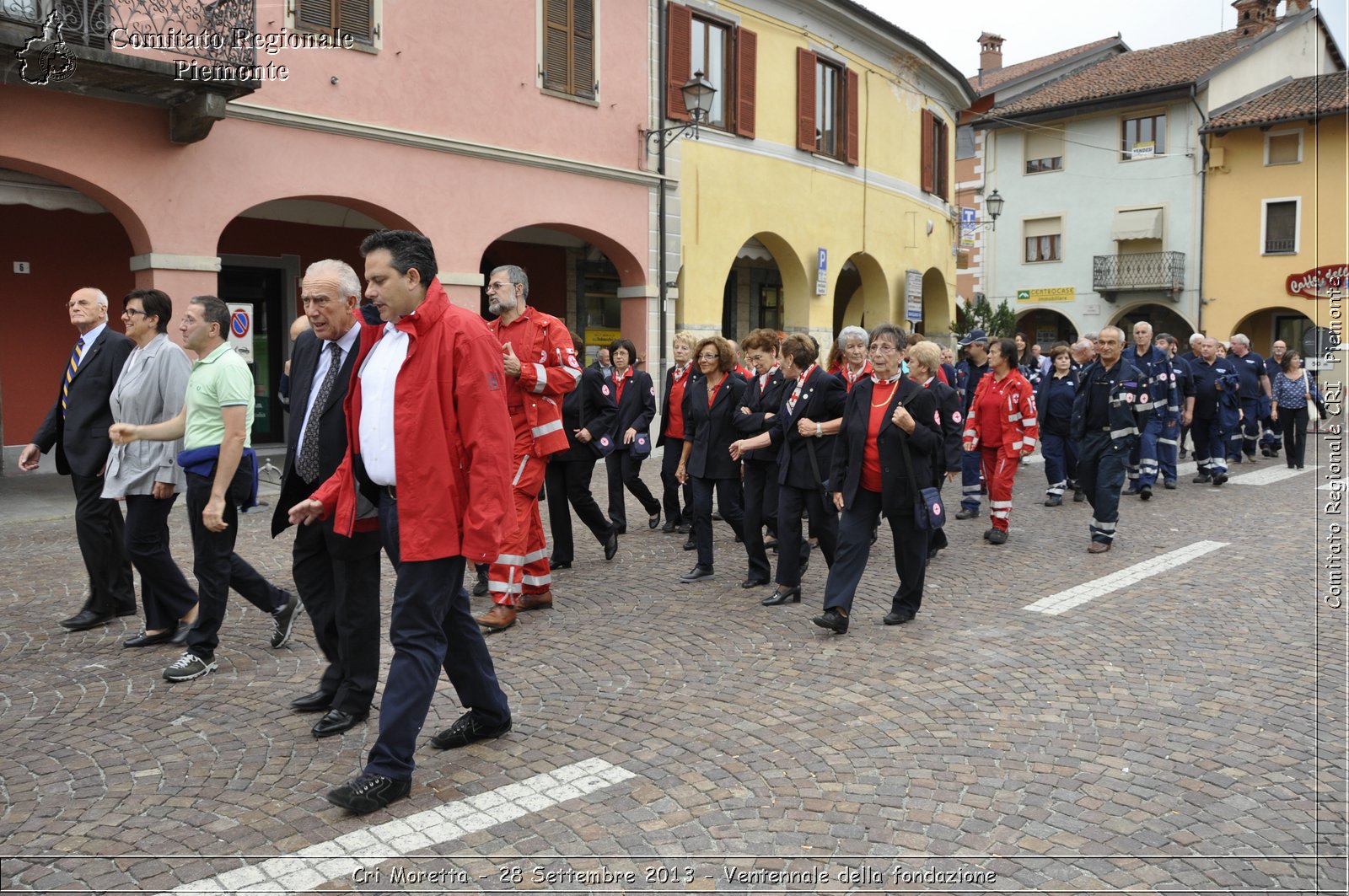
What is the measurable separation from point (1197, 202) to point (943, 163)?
43.8 ft

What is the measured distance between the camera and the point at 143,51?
11.6 meters

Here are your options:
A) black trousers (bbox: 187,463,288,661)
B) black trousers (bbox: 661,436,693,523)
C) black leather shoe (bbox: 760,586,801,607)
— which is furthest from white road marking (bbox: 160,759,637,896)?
black trousers (bbox: 661,436,693,523)

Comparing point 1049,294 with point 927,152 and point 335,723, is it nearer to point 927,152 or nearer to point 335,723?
point 927,152

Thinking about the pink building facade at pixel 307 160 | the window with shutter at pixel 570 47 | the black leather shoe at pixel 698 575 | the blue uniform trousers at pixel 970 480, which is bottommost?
the black leather shoe at pixel 698 575

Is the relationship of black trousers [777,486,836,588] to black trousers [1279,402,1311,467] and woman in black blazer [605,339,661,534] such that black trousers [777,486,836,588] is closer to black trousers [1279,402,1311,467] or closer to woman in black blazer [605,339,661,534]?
woman in black blazer [605,339,661,534]

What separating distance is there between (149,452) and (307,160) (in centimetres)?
873

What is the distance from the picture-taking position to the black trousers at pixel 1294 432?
16500mm

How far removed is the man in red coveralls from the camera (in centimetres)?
646

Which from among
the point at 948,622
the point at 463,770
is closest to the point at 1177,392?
the point at 948,622

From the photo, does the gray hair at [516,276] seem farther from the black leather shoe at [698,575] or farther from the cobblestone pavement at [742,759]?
the black leather shoe at [698,575]

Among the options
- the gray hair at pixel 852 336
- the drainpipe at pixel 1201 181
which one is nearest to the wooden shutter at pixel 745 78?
the gray hair at pixel 852 336

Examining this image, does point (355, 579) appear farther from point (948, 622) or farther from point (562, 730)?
point (948, 622)

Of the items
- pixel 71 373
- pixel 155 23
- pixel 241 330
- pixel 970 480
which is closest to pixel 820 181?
pixel 970 480

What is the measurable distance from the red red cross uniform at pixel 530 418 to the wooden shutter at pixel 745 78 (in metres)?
13.7
